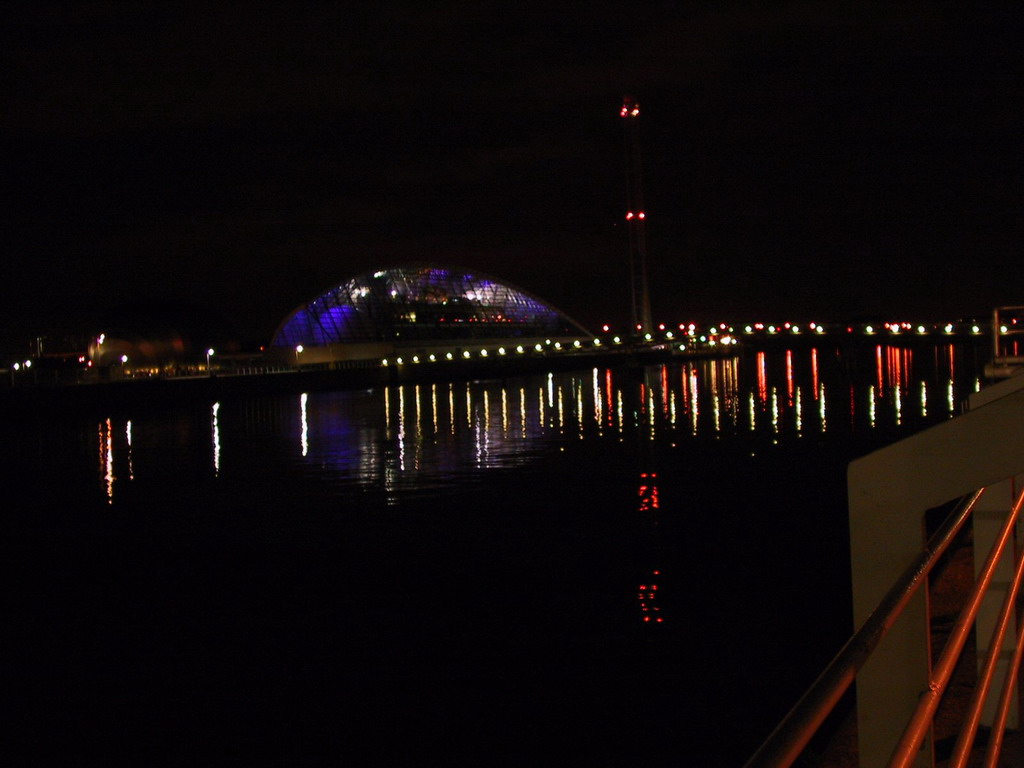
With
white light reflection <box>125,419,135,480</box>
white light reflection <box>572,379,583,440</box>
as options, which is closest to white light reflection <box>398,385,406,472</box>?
white light reflection <box>572,379,583,440</box>

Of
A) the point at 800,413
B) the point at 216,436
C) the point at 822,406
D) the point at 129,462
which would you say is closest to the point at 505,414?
the point at 800,413

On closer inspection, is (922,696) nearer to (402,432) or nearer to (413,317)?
(402,432)

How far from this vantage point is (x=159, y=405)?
44.3 metres

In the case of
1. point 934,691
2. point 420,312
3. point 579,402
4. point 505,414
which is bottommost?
point 505,414

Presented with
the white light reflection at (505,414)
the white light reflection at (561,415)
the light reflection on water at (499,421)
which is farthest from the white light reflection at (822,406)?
the white light reflection at (505,414)

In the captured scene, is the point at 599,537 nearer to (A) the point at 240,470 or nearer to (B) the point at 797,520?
(B) the point at 797,520

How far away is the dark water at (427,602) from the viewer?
282 inches

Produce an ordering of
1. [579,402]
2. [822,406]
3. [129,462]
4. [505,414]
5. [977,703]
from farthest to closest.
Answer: [579,402]
[505,414]
[822,406]
[129,462]
[977,703]

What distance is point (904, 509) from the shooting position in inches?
90.4

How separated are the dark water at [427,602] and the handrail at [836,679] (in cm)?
489

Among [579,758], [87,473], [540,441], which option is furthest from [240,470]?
[579,758]

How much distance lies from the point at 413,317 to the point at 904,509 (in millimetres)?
97566

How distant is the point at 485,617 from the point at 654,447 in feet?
48.2

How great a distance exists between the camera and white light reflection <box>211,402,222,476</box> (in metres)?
22.5
